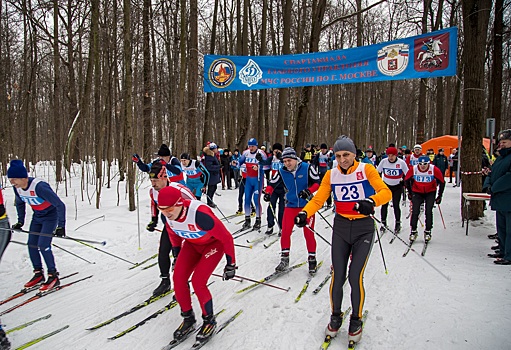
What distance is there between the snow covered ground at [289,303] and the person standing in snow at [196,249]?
24 centimetres

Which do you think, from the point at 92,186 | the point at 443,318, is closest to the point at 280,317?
the point at 443,318

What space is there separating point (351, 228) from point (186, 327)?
2.15 m

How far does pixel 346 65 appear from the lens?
1161 cm

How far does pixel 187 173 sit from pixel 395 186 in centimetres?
528

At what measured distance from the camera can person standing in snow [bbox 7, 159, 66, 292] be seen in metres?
4.93

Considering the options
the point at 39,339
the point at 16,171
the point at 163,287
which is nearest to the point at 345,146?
the point at 163,287

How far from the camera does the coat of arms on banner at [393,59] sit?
10.7 m

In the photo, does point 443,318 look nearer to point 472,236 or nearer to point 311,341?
point 311,341

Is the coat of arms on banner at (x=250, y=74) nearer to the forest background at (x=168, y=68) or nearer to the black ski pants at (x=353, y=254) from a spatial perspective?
the forest background at (x=168, y=68)

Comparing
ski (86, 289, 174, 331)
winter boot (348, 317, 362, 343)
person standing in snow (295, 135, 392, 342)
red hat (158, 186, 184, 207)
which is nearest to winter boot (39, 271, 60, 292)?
ski (86, 289, 174, 331)

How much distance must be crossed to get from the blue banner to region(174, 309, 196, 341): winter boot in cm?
970

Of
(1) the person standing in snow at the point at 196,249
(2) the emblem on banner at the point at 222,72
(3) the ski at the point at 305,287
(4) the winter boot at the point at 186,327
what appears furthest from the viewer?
(2) the emblem on banner at the point at 222,72

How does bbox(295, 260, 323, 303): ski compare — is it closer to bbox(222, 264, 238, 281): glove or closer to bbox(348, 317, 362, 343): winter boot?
bbox(348, 317, 362, 343): winter boot

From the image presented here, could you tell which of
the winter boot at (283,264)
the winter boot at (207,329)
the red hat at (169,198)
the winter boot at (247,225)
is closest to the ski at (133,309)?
the winter boot at (207,329)
